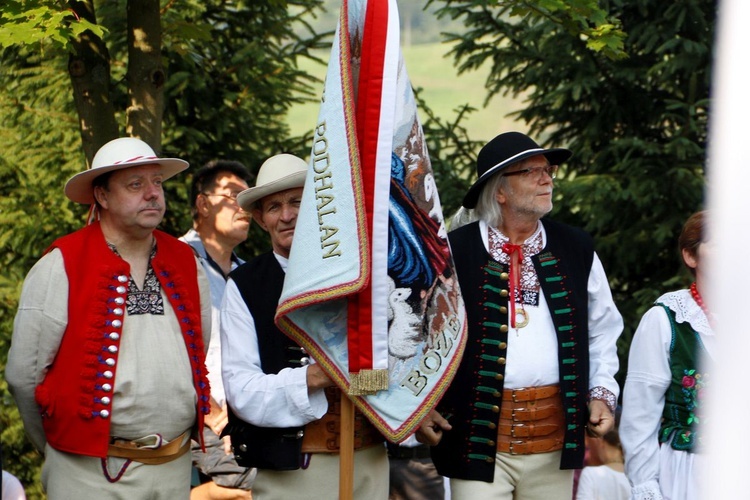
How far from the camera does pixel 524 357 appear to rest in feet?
13.7

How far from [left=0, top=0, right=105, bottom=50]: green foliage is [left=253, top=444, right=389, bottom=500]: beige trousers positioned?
6.82 ft

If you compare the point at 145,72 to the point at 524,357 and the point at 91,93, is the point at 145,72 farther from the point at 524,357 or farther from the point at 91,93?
the point at 524,357

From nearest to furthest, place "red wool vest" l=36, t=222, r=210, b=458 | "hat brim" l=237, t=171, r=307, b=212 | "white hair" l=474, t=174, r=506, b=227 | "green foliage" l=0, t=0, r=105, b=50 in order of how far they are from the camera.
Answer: "red wool vest" l=36, t=222, r=210, b=458 → "hat brim" l=237, t=171, r=307, b=212 → "white hair" l=474, t=174, r=506, b=227 → "green foliage" l=0, t=0, r=105, b=50

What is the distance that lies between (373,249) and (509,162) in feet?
2.96

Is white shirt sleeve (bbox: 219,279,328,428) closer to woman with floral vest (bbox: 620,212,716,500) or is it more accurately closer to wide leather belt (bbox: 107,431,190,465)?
wide leather belt (bbox: 107,431,190,465)

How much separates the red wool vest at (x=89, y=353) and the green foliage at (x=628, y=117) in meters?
4.59

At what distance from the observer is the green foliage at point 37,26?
182 inches

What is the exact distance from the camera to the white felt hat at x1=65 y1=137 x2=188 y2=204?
418 cm

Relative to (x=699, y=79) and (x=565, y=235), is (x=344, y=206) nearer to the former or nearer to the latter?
(x=565, y=235)

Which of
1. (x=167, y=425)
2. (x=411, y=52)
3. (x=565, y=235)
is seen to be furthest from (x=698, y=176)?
(x=411, y=52)

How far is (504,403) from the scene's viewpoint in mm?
4164

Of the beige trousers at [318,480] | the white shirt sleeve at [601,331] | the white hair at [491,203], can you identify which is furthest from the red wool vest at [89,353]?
the white shirt sleeve at [601,331]

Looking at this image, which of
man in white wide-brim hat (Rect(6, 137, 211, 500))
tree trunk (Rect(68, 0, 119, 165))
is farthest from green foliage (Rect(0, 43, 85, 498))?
man in white wide-brim hat (Rect(6, 137, 211, 500))

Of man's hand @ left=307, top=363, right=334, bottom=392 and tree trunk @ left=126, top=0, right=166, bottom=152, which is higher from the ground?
tree trunk @ left=126, top=0, right=166, bottom=152
